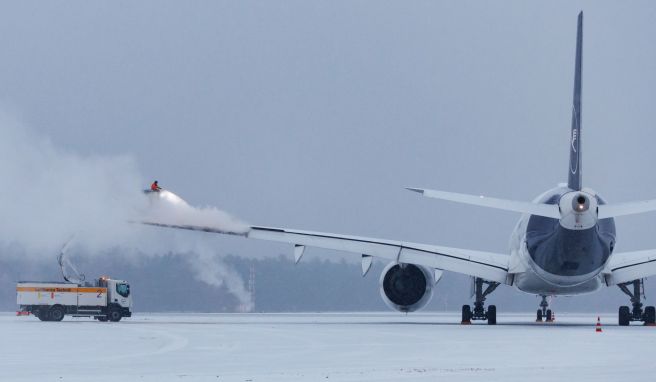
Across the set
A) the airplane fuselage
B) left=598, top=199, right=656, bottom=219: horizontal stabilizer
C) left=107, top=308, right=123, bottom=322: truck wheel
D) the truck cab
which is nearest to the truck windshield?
the truck cab

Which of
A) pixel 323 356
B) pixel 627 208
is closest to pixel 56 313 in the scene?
pixel 627 208

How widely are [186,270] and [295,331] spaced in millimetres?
49765

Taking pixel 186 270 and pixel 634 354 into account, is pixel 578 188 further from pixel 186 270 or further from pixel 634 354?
pixel 186 270

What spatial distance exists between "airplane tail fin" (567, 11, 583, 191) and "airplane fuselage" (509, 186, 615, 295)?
80 centimetres

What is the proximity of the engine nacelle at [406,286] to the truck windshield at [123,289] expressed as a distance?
16.2 metres

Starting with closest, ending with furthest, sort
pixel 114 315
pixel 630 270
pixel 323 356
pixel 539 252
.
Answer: pixel 323 356 → pixel 539 252 → pixel 630 270 → pixel 114 315

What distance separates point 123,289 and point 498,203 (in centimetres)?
2708

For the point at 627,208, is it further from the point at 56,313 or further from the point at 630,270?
the point at 56,313

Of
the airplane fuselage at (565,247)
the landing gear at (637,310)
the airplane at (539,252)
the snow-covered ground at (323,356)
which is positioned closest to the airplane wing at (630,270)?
the airplane at (539,252)

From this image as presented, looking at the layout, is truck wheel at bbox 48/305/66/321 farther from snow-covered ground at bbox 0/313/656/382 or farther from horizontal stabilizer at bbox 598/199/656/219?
horizontal stabilizer at bbox 598/199/656/219

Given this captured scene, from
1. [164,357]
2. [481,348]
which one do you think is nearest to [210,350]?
[164,357]

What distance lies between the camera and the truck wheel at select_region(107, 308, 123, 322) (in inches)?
2404

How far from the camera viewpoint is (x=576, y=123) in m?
49.4

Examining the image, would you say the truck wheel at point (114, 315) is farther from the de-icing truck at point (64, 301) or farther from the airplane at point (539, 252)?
the airplane at point (539, 252)
